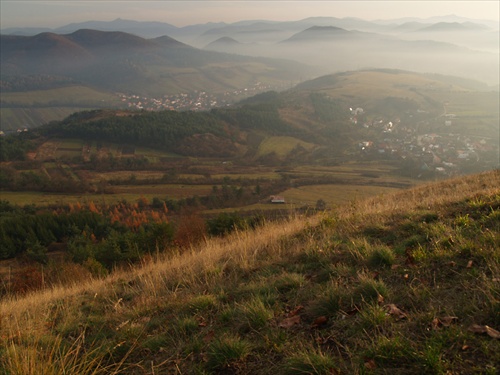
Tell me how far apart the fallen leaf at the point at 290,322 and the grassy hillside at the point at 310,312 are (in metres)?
0.01

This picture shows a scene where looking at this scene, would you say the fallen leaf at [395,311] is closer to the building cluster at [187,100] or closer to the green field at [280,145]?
the green field at [280,145]

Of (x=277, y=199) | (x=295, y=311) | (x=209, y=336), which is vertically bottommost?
(x=277, y=199)

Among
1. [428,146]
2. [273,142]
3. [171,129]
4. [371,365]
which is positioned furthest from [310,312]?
[171,129]

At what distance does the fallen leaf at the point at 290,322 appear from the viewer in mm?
3465

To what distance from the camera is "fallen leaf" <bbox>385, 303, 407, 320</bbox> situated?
311 centimetres

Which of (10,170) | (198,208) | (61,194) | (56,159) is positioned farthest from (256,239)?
(56,159)

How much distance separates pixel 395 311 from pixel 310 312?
840mm

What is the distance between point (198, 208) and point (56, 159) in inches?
1550

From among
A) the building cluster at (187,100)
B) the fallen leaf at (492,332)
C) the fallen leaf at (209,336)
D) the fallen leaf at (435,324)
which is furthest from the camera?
the building cluster at (187,100)

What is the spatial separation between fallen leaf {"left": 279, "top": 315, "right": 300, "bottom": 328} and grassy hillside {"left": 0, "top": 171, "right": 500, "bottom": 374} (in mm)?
11

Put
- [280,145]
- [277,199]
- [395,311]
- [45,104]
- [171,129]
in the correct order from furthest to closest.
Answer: [45,104] → [171,129] → [280,145] → [277,199] → [395,311]

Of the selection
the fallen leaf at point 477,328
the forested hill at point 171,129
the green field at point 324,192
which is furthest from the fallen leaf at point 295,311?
the forested hill at point 171,129

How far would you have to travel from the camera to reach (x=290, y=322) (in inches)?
138

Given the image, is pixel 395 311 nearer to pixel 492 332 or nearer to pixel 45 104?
pixel 492 332
